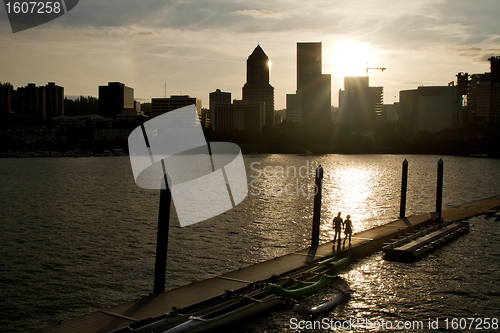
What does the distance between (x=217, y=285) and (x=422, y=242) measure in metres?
12.2

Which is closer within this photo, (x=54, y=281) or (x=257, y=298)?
(x=257, y=298)

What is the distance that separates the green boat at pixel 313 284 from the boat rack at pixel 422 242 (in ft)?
12.9

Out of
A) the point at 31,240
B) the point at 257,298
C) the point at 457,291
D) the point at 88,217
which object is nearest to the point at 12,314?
the point at 257,298

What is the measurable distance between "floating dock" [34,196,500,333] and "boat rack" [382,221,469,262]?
0.75 m

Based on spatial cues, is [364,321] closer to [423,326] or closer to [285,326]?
[423,326]

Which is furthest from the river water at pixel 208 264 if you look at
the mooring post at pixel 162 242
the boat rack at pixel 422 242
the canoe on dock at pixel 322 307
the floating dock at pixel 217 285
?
the mooring post at pixel 162 242

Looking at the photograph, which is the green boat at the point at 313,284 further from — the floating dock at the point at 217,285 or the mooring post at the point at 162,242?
the mooring post at the point at 162,242

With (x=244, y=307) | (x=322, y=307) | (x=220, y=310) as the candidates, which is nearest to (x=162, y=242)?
(x=220, y=310)

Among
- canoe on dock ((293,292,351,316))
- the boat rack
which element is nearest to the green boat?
canoe on dock ((293,292,351,316))

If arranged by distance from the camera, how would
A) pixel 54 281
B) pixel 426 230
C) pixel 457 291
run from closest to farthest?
pixel 457 291 → pixel 54 281 → pixel 426 230

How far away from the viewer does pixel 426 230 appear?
79.5ft

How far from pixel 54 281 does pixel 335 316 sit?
1227 centimetres

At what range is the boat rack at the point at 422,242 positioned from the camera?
2003cm

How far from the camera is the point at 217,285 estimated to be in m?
13.9
